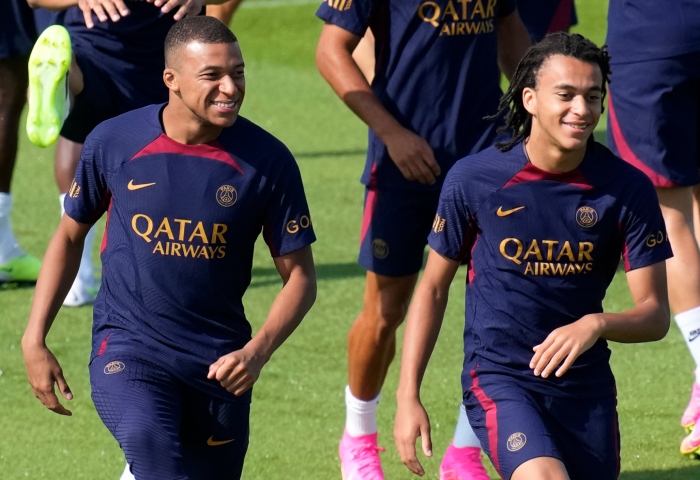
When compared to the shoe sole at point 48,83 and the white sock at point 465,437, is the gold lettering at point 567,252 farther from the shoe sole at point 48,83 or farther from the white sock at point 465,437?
the shoe sole at point 48,83

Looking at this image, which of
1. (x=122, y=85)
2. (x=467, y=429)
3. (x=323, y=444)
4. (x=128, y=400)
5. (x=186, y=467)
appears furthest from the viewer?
(x=122, y=85)

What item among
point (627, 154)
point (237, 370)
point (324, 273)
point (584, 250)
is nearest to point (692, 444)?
point (627, 154)

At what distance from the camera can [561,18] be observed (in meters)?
8.54

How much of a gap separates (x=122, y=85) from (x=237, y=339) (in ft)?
8.11

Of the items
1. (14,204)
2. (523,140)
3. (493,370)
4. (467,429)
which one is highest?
(523,140)

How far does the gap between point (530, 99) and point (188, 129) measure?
1.03 metres

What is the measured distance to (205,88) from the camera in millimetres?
4133

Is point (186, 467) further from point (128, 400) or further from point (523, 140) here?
point (523, 140)

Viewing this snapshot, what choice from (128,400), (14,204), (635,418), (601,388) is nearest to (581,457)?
(601,388)

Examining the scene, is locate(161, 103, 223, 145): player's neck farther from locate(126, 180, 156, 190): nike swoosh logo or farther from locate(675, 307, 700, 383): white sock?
locate(675, 307, 700, 383): white sock

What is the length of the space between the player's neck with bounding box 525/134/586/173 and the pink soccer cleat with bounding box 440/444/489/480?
1341mm

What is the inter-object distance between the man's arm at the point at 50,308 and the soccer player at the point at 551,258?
1020mm

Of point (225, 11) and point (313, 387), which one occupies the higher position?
point (225, 11)

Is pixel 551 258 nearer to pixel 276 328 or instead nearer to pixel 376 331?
pixel 276 328
